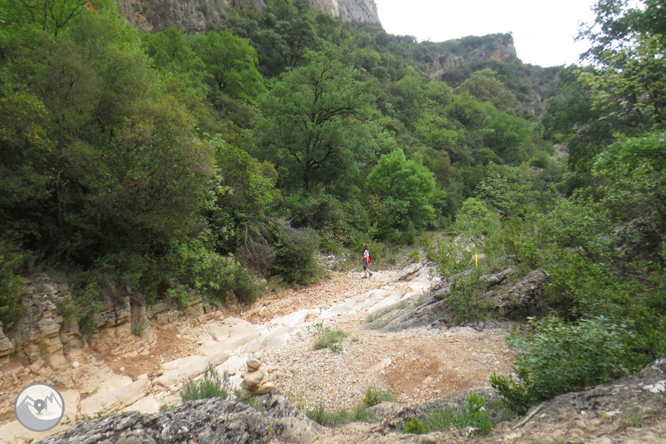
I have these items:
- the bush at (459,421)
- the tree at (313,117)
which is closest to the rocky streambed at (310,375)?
the bush at (459,421)

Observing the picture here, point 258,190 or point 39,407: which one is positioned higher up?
point 258,190

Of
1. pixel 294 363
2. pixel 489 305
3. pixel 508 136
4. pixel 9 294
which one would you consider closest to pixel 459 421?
pixel 294 363

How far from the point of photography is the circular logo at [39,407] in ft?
7.18

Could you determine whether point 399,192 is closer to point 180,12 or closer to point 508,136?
point 180,12

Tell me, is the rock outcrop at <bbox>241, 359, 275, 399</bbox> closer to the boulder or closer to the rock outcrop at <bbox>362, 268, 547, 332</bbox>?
the rock outcrop at <bbox>362, 268, 547, 332</bbox>

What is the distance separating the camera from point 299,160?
15891 millimetres

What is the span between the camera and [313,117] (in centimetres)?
1542

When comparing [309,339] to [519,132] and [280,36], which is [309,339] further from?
[519,132]

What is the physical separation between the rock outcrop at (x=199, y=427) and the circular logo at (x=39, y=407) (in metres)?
0.25

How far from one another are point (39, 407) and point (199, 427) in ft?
4.29

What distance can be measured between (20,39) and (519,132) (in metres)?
44.0

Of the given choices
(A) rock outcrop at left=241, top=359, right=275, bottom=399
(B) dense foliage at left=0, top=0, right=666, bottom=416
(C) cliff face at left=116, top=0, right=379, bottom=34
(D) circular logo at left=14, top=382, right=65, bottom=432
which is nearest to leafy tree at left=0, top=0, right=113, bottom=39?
(B) dense foliage at left=0, top=0, right=666, bottom=416

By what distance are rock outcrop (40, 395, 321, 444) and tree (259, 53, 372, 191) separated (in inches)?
509

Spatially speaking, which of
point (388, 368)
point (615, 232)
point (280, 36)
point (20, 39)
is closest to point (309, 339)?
point (388, 368)
